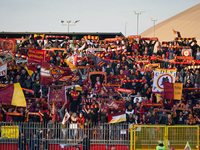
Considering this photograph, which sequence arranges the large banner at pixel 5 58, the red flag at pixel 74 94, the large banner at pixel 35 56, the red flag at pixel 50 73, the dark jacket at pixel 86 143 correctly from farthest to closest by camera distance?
the large banner at pixel 5 58 → the large banner at pixel 35 56 → the red flag at pixel 50 73 → the red flag at pixel 74 94 → the dark jacket at pixel 86 143

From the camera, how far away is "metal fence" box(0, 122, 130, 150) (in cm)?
2566

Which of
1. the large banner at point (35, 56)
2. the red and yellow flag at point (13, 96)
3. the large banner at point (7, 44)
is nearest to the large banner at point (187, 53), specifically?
the large banner at point (35, 56)

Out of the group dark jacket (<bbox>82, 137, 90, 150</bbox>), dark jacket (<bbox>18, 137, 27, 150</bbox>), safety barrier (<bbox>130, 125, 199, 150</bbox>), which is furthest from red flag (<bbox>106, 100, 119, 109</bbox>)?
dark jacket (<bbox>18, 137, 27, 150</bbox>)

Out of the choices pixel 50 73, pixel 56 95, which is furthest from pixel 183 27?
pixel 56 95

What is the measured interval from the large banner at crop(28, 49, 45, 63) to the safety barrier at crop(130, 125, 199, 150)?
1036cm

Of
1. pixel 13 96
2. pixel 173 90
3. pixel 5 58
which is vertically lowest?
pixel 13 96

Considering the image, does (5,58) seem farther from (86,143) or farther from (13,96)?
(86,143)

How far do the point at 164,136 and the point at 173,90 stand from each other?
252 inches

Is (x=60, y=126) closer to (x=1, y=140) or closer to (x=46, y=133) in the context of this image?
(x=46, y=133)

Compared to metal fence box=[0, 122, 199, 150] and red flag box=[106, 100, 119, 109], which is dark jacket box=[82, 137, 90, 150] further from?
red flag box=[106, 100, 119, 109]

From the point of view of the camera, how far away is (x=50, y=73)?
31109 mm

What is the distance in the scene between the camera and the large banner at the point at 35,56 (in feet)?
107

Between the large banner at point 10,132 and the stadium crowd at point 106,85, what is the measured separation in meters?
2.22

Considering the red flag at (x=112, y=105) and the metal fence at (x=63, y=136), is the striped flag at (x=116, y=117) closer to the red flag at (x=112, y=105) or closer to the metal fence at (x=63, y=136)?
the red flag at (x=112, y=105)
